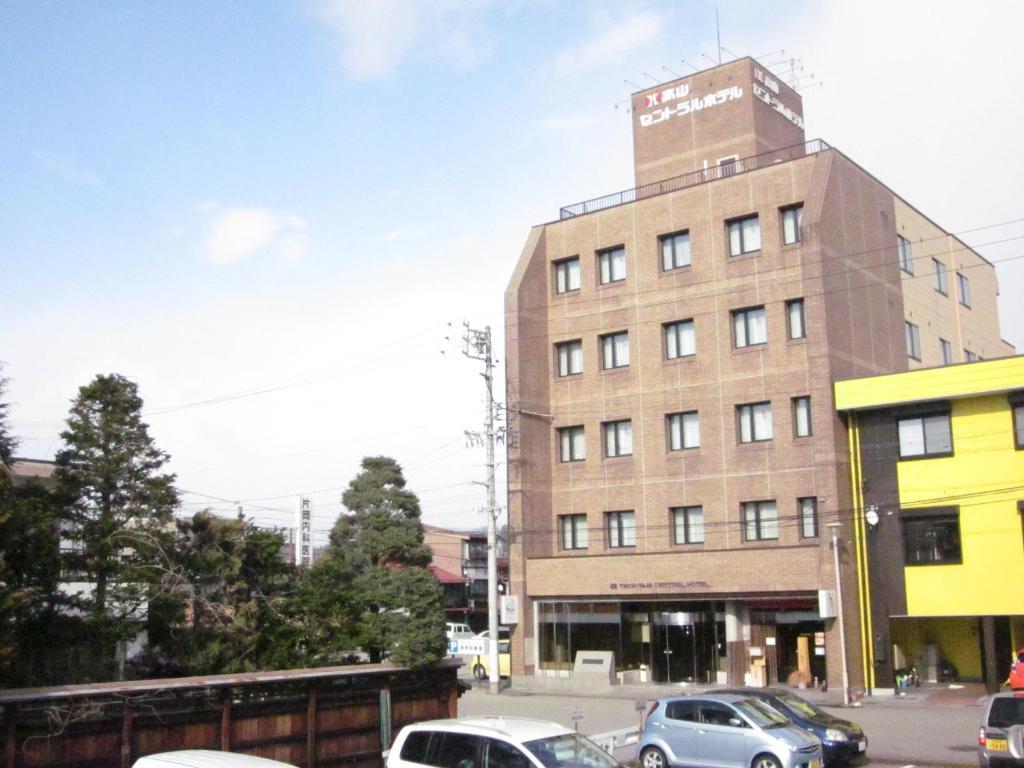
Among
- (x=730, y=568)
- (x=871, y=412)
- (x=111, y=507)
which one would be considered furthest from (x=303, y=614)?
(x=871, y=412)

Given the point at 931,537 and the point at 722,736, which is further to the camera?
the point at 931,537

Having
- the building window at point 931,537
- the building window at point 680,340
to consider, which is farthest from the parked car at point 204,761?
the building window at point 680,340

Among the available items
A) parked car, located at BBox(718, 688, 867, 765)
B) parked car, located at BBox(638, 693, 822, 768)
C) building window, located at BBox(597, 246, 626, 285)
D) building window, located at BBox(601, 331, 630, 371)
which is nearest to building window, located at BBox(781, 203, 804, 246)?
building window, located at BBox(597, 246, 626, 285)

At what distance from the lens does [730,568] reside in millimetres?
39656

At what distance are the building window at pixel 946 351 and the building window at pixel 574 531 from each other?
61.1 ft

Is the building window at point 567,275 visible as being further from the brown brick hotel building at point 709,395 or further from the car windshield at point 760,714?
the car windshield at point 760,714

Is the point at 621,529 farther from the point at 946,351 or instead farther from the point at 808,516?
the point at 946,351

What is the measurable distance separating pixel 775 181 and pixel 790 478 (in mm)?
11507

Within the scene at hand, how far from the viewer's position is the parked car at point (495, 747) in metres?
13.6

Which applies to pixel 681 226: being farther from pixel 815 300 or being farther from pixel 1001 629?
pixel 1001 629

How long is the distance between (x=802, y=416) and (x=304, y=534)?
2281cm

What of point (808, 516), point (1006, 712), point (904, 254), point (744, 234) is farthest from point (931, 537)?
point (1006, 712)

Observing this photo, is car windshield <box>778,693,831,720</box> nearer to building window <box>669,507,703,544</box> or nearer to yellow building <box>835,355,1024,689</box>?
yellow building <box>835,355,1024,689</box>

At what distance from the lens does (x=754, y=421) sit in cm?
4153
